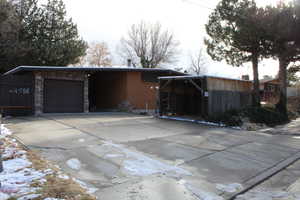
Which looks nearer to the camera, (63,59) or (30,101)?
(30,101)

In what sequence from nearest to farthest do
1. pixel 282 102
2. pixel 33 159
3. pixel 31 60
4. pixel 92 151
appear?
pixel 33 159 < pixel 92 151 < pixel 282 102 < pixel 31 60

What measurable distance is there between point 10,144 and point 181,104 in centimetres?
1125

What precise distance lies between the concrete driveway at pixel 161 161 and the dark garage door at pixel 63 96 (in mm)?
5938

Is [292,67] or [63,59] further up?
[63,59]

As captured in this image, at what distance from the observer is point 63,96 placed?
1302cm

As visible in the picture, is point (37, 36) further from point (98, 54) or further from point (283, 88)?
point (283, 88)

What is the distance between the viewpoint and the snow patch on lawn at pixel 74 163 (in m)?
4.05

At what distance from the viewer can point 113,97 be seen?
53.0ft

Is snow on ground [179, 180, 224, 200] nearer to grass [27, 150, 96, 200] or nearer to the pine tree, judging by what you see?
grass [27, 150, 96, 200]

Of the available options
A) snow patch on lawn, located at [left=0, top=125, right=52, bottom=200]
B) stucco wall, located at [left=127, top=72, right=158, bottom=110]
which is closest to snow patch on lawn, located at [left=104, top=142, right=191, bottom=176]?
snow patch on lawn, located at [left=0, top=125, right=52, bottom=200]

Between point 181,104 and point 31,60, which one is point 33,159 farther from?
point 31,60

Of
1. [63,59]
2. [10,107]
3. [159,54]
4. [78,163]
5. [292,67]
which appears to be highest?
[159,54]

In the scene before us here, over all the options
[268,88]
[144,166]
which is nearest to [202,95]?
[144,166]

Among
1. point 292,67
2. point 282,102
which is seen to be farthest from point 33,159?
point 292,67
